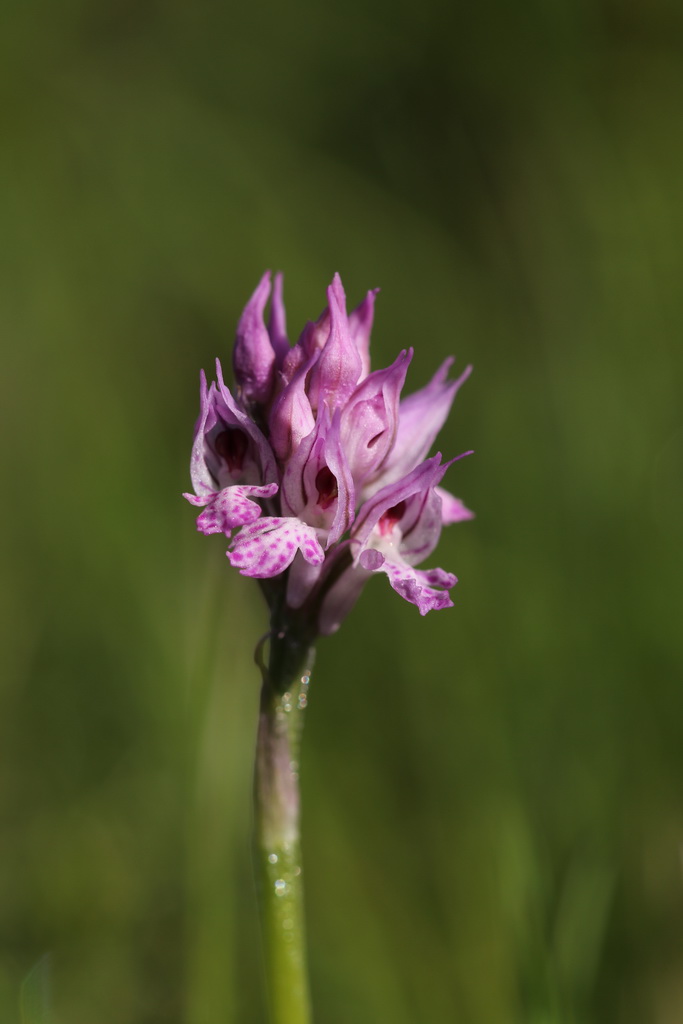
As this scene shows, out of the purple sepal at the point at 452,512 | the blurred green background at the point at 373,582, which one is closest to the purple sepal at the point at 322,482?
the purple sepal at the point at 452,512

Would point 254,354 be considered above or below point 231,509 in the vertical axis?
above

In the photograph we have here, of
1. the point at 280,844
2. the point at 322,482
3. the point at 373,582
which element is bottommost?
the point at 280,844

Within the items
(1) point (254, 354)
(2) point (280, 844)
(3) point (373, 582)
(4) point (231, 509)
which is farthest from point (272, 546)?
(3) point (373, 582)

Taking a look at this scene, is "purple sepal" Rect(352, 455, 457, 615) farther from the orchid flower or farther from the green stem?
the green stem

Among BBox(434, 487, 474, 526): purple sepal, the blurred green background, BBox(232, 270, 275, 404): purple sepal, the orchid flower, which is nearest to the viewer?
the orchid flower

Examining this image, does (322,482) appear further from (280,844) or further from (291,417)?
(280,844)

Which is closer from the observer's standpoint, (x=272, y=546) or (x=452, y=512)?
(x=272, y=546)

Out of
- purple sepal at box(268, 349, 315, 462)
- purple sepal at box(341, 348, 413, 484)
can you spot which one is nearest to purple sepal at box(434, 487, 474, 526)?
purple sepal at box(341, 348, 413, 484)
